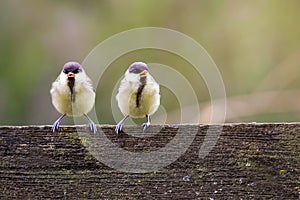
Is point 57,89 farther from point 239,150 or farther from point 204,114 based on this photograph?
point 204,114

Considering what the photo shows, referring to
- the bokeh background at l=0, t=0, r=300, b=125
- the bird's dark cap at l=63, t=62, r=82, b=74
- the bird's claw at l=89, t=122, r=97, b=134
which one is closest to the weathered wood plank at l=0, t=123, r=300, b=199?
the bird's claw at l=89, t=122, r=97, b=134

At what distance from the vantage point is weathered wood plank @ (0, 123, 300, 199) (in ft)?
6.52

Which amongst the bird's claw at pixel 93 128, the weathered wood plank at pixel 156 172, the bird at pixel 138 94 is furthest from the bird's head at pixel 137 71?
the weathered wood plank at pixel 156 172

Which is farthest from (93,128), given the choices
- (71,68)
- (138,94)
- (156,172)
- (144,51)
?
(144,51)

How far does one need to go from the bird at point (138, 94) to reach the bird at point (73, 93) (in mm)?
110

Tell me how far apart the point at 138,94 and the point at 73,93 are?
9.6 inches

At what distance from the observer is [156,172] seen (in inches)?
79.0

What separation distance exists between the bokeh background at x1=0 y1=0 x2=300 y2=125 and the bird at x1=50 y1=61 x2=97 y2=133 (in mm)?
2522

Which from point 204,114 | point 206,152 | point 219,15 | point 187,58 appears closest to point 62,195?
point 206,152

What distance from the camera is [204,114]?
14.1ft

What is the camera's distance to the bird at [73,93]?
242 centimetres

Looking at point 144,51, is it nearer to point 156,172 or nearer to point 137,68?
point 137,68

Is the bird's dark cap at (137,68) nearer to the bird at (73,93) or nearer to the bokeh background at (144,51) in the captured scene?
the bird at (73,93)

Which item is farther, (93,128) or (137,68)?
(137,68)
